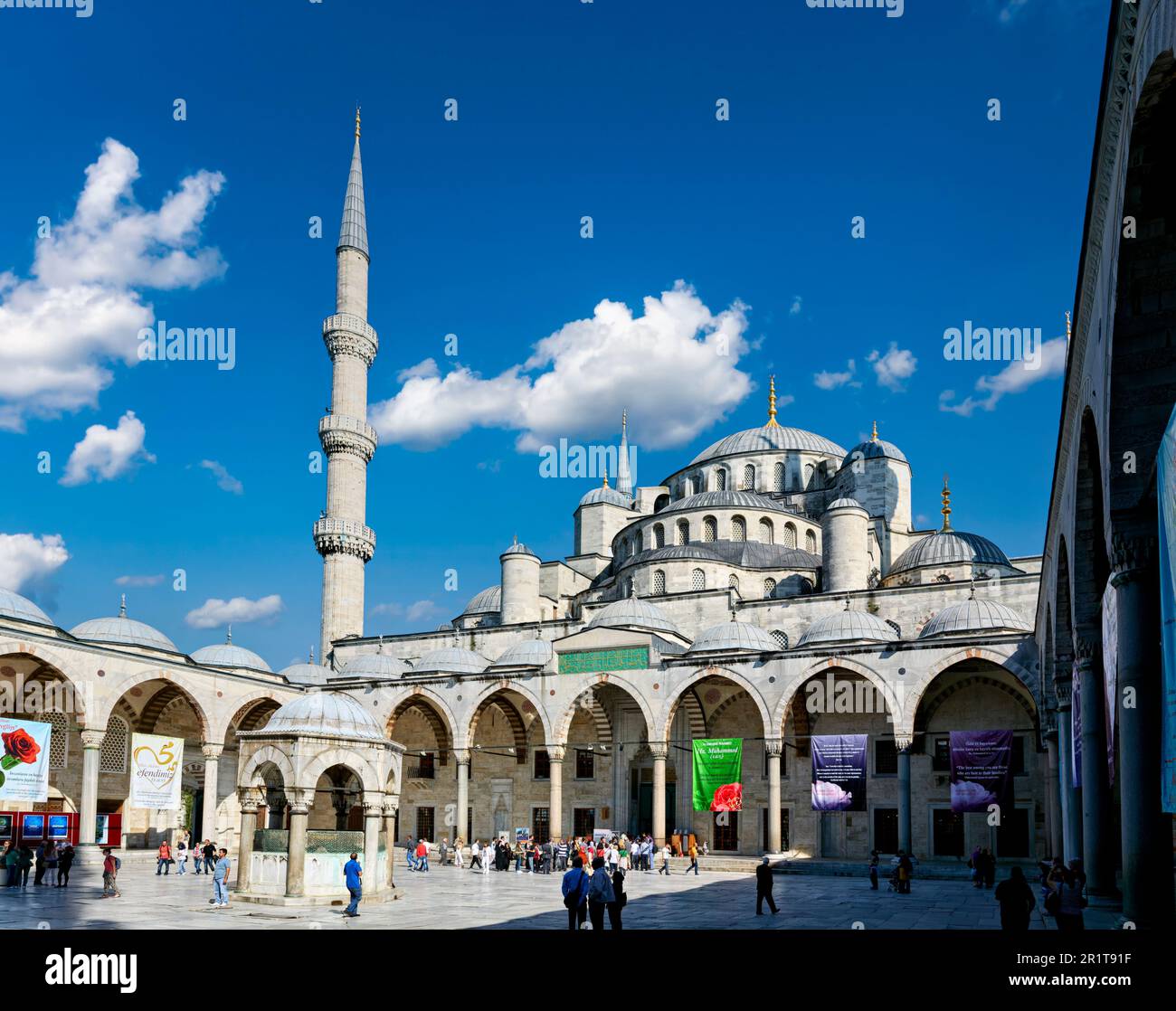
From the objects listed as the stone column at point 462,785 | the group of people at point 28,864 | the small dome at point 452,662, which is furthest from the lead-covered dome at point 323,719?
the small dome at point 452,662

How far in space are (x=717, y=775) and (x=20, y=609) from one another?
15910 mm

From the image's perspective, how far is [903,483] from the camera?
3647 cm

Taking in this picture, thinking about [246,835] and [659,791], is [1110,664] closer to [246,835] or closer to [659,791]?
[246,835]

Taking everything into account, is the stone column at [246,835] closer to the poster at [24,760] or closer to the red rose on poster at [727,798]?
the poster at [24,760]

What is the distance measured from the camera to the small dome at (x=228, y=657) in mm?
33094

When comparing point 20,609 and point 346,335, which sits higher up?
point 346,335

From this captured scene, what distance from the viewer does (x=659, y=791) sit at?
2703 cm

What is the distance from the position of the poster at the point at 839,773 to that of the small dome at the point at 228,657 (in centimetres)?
1678

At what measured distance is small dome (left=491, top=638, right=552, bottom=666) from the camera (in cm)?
3000

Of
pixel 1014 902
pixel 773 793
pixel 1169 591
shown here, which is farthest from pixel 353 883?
pixel 773 793

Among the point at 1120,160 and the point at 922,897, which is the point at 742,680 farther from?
the point at 1120,160

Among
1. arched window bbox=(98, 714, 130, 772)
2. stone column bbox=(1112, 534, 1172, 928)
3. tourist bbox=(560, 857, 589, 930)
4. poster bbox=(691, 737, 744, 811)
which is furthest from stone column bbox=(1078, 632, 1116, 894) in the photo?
arched window bbox=(98, 714, 130, 772)

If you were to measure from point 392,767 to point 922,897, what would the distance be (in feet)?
28.2
